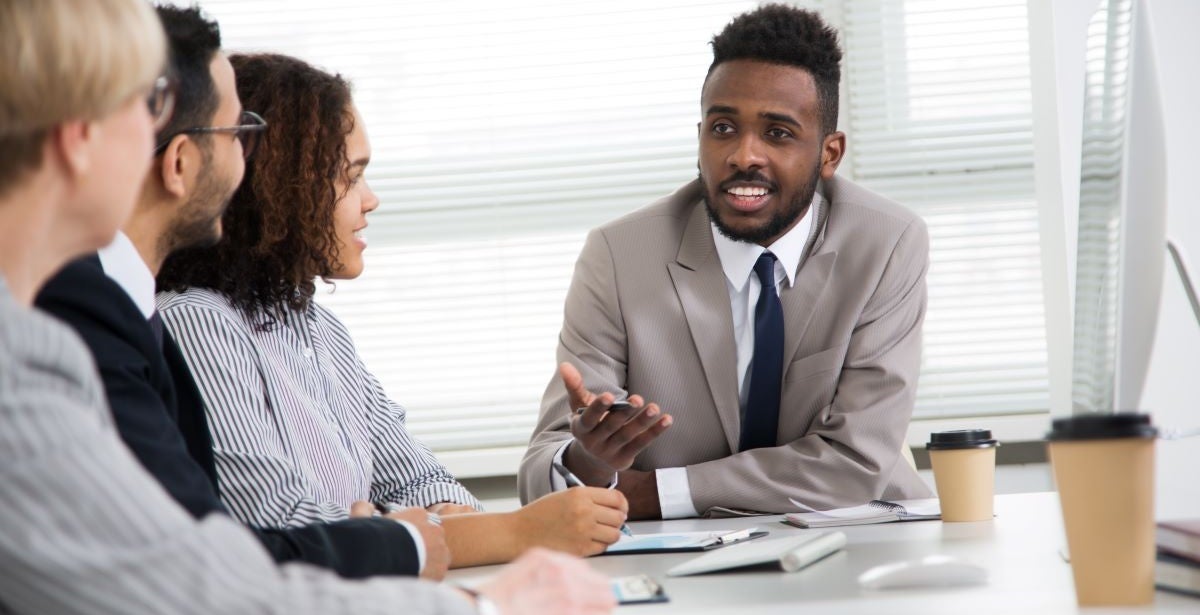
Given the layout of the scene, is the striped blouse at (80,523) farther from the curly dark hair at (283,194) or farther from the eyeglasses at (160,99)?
the curly dark hair at (283,194)

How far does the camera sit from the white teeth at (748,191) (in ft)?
8.25

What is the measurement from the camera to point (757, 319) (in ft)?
7.92

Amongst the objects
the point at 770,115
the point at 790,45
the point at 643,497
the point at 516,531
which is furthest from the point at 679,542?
the point at 790,45

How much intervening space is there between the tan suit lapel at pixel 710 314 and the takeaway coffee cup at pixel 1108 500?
138cm

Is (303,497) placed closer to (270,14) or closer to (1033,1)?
(270,14)

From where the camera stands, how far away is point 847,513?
6.08 feet

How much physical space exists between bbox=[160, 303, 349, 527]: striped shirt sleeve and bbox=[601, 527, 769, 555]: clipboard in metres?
0.40

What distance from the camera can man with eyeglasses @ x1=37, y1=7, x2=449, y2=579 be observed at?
117cm

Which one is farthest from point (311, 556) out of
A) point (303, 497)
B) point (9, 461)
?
point (9, 461)

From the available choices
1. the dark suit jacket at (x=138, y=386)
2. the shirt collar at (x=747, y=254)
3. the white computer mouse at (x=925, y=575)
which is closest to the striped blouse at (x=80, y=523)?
the dark suit jacket at (x=138, y=386)

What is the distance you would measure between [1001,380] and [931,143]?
69cm

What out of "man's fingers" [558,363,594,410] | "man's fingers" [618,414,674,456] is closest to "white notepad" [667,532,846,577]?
"man's fingers" [618,414,674,456]

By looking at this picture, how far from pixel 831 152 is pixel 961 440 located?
112cm

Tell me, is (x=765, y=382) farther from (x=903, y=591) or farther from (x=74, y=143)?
(x=74, y=143)
